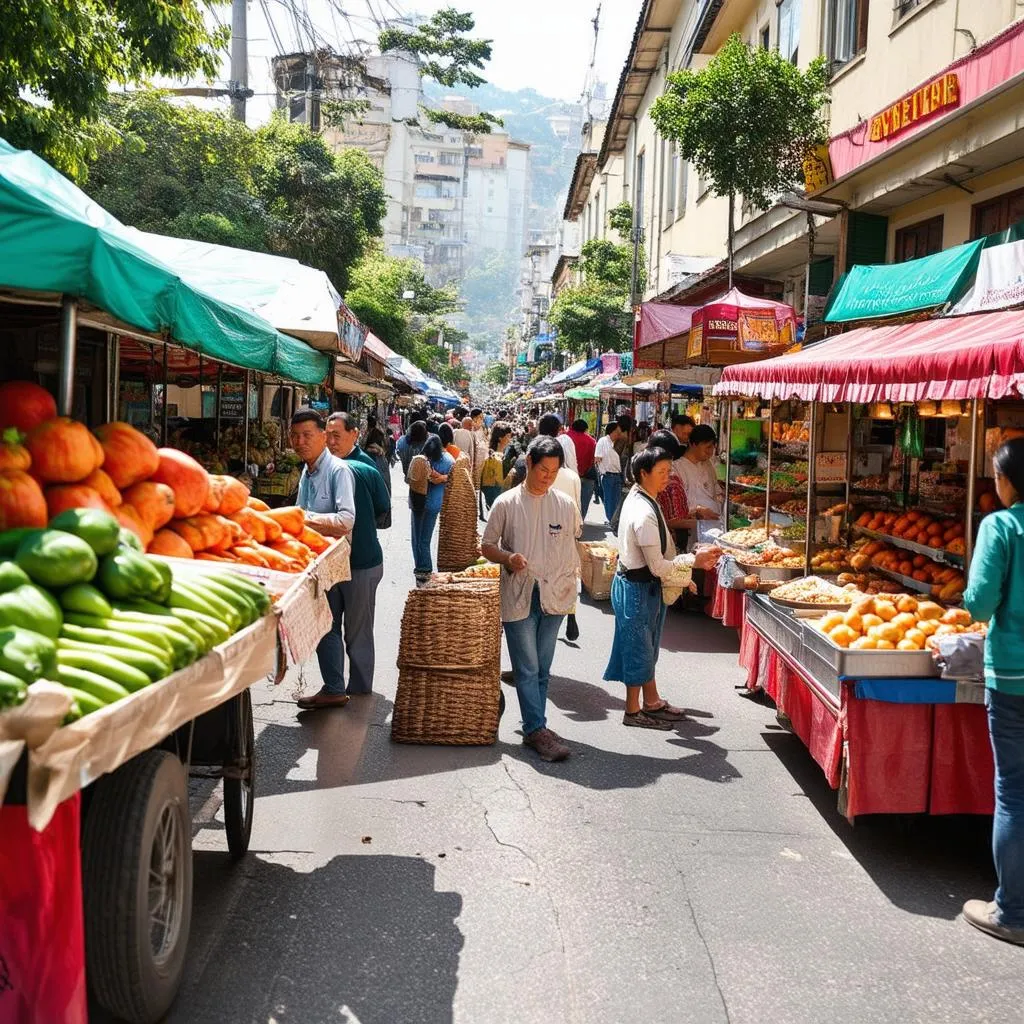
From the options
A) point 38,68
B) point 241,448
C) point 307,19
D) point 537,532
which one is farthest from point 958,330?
point 307,19

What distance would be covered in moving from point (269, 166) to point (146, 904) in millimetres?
32555

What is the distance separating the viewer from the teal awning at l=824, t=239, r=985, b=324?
7887 millimetres

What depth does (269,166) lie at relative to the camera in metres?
32.9

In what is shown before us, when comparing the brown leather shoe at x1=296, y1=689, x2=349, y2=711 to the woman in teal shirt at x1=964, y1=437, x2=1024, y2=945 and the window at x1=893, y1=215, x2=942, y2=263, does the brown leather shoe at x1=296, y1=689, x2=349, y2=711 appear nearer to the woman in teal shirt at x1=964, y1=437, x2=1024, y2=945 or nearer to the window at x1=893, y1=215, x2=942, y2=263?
the woman in teal shirt at x1=964, y1=437, x2=1024, y2=945

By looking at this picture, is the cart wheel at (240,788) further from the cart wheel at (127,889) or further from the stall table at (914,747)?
the stall table at (914,747)

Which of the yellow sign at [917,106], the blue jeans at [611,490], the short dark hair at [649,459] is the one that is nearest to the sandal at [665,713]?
the short dark hair at [649,459]

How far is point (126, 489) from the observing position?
432 centimetres

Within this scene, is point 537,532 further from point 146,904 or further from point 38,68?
point 38,68

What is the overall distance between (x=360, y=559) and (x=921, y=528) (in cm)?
412

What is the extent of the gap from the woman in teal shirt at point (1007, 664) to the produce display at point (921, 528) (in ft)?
9.56

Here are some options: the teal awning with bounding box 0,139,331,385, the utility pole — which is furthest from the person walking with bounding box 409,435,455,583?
the utility pole

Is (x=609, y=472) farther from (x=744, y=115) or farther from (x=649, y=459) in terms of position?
(x=649, y=459)

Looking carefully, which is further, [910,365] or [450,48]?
[450,48]

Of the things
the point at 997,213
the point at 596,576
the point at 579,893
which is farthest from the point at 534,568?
the point at 997,213
